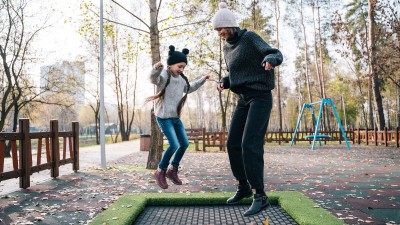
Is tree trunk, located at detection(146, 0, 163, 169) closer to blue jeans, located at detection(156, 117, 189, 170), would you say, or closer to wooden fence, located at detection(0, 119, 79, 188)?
wooden fence, located at detection(0, 119, 79, 188)

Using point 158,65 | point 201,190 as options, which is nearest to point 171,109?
point 158,65

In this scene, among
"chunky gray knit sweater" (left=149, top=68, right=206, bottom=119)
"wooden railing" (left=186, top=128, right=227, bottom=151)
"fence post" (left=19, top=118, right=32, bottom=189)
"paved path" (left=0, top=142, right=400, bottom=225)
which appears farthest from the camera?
"wooden railing" (left=186, top=128, right=227, bottom=151)

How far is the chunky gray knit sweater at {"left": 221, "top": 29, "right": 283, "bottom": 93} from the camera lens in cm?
Result: 322

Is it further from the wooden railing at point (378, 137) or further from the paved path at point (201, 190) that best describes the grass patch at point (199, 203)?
the wooden railing at point (378, 137)

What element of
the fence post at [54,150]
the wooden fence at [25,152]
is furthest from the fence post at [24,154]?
the fence post at [54,150]

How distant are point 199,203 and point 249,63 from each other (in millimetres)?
1985

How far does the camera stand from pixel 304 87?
42281mm

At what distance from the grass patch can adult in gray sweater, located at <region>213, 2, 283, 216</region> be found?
0.60m

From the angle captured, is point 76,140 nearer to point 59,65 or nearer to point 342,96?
point 59,65

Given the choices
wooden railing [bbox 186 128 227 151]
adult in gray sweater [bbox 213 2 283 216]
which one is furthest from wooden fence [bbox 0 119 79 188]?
wooden railing [bbox 186 128 227 151]

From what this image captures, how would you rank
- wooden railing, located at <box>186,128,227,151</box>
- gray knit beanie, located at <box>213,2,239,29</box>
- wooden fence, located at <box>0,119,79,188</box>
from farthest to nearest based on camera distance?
wooden railing, located at <box>186,128,227,151</box> < wooden fence, located at <box>0,119,79,188</box> < gray knit beanie, located at <box>213,2,239,29</box>

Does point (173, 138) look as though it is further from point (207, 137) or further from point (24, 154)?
point (207, 137)

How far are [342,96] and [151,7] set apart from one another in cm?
3567

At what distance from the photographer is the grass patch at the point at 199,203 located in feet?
11.0
